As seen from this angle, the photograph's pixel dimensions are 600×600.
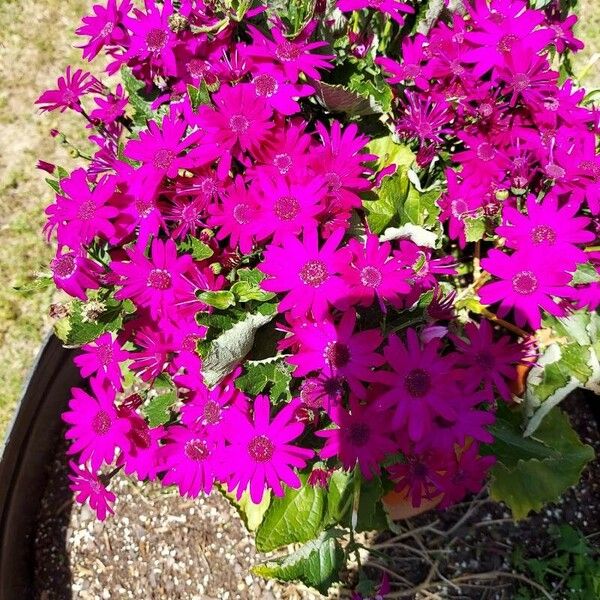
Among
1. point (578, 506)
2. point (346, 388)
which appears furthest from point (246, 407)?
point (578, 506)

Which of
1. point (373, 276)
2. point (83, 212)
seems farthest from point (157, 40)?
point (373, 276)

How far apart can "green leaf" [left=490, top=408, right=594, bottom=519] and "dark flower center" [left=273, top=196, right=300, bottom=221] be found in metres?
0.71

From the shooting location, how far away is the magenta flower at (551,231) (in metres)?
0.92

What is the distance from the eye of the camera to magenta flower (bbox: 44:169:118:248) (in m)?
0.98

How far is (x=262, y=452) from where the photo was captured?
958 mm

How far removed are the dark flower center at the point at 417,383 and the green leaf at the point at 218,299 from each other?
0.28m

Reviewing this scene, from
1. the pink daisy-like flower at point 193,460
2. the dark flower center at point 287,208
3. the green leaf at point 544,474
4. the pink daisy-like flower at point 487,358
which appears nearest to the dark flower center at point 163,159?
the dark flower center at point 287,208

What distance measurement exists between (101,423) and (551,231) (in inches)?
31.3

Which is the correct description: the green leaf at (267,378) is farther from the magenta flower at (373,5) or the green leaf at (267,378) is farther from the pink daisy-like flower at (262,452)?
the magenta flower at (373,5)

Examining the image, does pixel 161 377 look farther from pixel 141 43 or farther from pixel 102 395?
pixel 141 43

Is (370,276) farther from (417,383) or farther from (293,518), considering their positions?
(293,518)

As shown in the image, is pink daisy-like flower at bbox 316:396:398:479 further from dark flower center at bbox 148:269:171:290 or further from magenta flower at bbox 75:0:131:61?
magenta flower at bbox 75:0:131:61

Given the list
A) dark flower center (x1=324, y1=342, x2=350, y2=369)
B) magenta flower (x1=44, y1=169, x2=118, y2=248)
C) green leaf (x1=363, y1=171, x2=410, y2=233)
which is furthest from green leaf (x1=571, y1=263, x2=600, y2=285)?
magenta flower (x1=44, y1=169, x2=118, y2=248)

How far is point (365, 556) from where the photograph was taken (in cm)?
162
